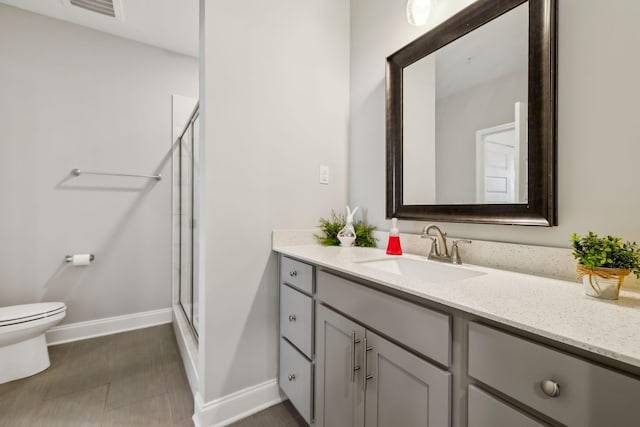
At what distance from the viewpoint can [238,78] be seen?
151 cm

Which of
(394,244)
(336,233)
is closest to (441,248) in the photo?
(394,244)

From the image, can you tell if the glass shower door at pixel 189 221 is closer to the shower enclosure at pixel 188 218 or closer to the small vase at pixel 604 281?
the shower enclosure at pixel 188 218

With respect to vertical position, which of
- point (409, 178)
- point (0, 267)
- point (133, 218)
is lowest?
point (0, 267)

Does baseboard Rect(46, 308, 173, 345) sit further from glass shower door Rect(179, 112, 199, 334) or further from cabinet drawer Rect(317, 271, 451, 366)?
cabinet drawer Rect(317, 271, 451, 366)

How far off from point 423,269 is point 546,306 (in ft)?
1.96

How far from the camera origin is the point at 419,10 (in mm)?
1341

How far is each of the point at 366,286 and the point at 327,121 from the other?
1.21m

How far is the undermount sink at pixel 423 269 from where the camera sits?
1143 millimetres

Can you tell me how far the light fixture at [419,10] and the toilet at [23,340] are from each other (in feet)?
9.39

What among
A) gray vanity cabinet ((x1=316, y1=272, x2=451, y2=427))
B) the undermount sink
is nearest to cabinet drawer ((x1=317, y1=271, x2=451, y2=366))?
gray vanity cabinet ((x1=316, y1=272, x2=451, y2=427))

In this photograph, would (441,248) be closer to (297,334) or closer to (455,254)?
(455,254)

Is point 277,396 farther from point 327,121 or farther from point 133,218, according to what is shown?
point 133,218

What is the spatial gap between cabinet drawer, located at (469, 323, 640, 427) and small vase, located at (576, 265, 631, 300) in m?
0.34

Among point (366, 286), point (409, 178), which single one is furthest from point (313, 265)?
point (409, 178)
